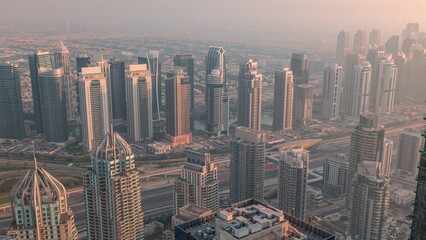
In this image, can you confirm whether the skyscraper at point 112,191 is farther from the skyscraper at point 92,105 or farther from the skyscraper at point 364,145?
the skyscraper at point 92,105

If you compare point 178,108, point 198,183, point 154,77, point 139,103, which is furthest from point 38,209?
point 154,77

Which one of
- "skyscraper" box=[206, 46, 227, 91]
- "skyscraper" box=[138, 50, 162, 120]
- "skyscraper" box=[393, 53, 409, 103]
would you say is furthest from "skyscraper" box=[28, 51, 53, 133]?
"skyscraper" box=[393, 53, 409, 103]

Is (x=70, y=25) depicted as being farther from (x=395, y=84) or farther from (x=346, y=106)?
(x=395, y=84)

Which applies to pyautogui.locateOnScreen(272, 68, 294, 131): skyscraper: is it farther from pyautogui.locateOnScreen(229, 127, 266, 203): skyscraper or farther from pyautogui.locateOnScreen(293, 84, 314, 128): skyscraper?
pyautogui.locateOnScreen(229, 127, 266, 203): skyscraper

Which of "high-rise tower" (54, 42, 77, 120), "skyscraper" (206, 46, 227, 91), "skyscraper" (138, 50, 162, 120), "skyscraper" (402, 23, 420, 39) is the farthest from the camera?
"skyscraper" (206, 46, 227, 91)

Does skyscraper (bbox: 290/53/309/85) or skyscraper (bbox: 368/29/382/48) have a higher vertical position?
skyscraper (bbox: 368/29/382/48)

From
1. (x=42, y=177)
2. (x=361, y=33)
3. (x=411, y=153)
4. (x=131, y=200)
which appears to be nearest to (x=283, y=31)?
(x=361, y=33)

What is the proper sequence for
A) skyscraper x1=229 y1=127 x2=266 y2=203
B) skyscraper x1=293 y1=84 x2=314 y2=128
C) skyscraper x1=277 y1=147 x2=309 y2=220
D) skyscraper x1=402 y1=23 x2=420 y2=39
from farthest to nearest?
1. skyscraper x1=402 y1=23 x2=420 y2=39
2. skyscraper x1=293 y1=84 x2=314 y2=128
3. skyscraper x1=229 y1=127 x2=266 y2=203
4. skyscraper x1=277 y1=147 x2=309 y2=220
